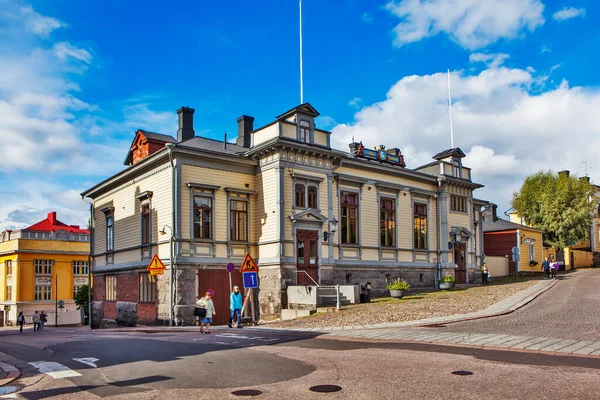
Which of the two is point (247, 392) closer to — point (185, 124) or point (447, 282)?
point (185, 124)

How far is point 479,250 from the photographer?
1615 inches

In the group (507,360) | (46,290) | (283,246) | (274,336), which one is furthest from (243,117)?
(46,290)

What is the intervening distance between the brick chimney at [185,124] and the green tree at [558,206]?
41.2 metres

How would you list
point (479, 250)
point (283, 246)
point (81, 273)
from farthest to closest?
point (81, 273) < point (479, 250) < point (283, 246)

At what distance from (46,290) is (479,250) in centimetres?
4474

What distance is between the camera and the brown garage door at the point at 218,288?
26.3 m

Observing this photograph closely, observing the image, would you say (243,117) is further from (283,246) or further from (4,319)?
(4,319)

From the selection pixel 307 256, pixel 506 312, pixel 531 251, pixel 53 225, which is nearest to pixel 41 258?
pixel 53 225

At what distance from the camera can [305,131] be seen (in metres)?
28.7

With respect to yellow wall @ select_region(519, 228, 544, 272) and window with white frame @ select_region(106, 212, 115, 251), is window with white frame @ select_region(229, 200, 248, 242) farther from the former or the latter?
yellow wall @ select_region(519, 228, 544, 272)

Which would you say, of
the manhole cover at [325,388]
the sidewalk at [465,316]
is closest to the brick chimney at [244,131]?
the sidewalk at [465,316]

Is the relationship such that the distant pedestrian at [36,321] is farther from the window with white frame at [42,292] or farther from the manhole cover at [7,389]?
the manhole cover at [7,389]

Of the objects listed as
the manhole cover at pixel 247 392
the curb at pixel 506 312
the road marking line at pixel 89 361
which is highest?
the manhole cover at pixel 247 392

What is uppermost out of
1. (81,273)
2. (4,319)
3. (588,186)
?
(588,186)
